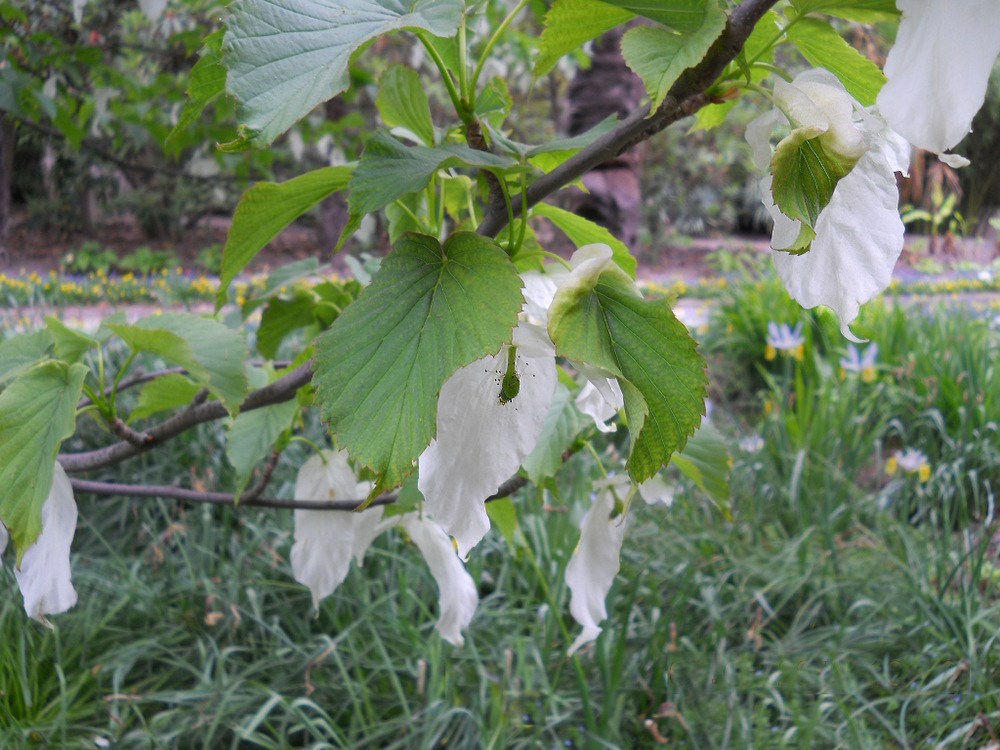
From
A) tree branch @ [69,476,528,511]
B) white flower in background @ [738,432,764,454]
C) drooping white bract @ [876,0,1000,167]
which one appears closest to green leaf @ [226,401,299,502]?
tree branch @ [69,476,528,511]

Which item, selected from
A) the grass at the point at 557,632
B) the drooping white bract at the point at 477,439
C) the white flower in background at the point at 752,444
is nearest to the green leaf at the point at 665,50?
the drooping white bract at the point at 477,439

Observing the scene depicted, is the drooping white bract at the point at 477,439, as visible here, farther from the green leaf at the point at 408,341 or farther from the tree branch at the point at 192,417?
the tree branch at the point at 192,417

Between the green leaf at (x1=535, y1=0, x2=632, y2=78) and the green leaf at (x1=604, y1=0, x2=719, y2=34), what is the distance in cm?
2

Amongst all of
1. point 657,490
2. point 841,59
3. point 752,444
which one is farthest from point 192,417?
point 752,444

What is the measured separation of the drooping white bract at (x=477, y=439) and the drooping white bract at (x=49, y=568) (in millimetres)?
263

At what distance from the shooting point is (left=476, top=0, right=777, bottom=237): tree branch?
0.31 m

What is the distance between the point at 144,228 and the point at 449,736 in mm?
7535

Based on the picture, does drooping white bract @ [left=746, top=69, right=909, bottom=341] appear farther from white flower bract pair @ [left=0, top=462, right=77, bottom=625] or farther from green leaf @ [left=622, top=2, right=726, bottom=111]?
white flower bract pair @ [left=0, top=462, right=77, bottom=625]

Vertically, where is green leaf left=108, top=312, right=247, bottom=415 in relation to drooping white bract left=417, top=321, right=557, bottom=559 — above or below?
below

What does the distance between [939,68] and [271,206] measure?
1.11 ft

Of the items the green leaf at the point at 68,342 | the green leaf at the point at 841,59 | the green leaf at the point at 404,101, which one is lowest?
the green leaf at the point at 68,342

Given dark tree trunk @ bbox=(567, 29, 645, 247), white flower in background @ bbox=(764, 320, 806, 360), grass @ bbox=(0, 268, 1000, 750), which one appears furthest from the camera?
dark tree trunk @ bbox=(567, 29, 645, 247)

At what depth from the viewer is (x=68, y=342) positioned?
51 cm

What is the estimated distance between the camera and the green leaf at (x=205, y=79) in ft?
1.16
